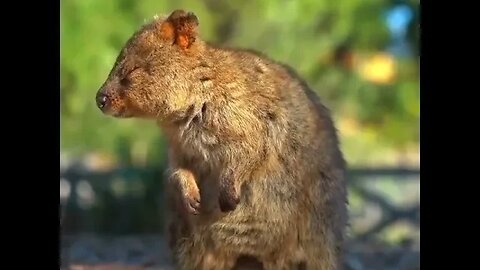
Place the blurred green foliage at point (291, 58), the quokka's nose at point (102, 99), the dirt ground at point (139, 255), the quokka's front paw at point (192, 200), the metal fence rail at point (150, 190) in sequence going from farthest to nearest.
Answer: the metal fence rail at point (150, 190) → the blurred green foliage at point (291, 58) → the dirt ground at point (139, 255) → the quokka's front paw at point (192, 200) → the quokka's nose at point (102, 99)

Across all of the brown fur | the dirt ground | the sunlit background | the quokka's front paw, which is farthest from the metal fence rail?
the quokka's front paw

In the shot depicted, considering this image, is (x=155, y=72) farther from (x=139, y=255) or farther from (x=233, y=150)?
(x=139, y=255)

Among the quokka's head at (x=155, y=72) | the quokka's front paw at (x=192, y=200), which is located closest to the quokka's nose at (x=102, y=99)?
the quokka's head at (x=155, y=72)

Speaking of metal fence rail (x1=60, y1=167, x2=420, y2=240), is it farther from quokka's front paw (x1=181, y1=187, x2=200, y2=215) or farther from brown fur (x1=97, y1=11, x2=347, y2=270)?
quokka's front paw (x1=181, y1=187, x2=200, y2=215)

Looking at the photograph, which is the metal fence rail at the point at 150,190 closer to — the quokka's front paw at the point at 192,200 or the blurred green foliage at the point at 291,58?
the blurred green foliage at the point at 291,58

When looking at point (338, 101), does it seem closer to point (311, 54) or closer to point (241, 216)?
point (311, 54)

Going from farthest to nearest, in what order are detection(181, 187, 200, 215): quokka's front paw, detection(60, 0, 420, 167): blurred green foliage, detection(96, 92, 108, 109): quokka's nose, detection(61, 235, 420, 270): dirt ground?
1. detection(60, 0, 420, 167): blurred green foliage
2. detection(61, 235, 420, 270): dirt ground
3. detection(181, 187, 200, 215): quokka's front paw
4. detection(96, 92, 108, 109): quokka's nose
